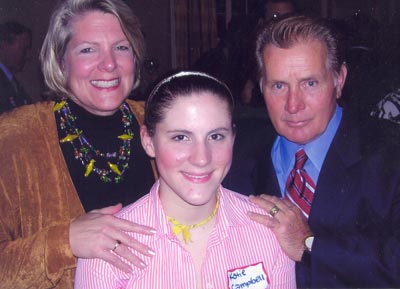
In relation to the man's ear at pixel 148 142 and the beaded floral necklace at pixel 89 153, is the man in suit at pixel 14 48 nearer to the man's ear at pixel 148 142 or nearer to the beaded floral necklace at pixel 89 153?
the beaded floral necklace at pixel 89 153

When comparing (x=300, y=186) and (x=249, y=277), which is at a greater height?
(x=300, y=186)

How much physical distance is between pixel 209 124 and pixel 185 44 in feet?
22.2

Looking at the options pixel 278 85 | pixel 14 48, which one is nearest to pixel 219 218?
pixel 278 85

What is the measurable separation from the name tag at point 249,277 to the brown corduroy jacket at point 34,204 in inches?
24.9

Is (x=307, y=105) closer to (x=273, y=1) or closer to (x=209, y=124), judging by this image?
(x=209, y=124)

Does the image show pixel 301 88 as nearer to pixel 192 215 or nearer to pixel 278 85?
pixel 278 85

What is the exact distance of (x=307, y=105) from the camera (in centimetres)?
194

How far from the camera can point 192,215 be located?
1636 millimetres

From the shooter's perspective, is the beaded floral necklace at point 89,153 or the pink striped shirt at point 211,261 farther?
the beaded floral necklace at point 89,153

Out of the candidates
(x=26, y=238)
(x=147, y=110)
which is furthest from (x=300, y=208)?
(x=26, y=238)

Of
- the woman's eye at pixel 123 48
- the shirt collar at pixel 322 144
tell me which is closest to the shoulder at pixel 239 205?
the shirt collar at pixel 322 144

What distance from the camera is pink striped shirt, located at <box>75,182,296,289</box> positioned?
1.51 metres

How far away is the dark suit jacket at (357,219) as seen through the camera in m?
1.79

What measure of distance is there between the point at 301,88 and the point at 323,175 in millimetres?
390
